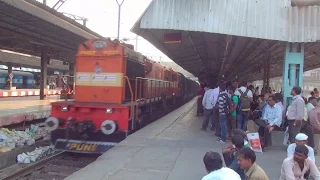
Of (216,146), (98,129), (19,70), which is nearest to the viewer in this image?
(216,146)

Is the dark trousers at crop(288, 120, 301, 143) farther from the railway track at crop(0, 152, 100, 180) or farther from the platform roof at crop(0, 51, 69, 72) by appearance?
the platform roof at crop(0, 51, 69, 72)

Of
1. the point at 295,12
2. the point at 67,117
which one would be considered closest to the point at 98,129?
the point at 67,117

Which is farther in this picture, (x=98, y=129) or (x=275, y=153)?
(x=98, y=129)

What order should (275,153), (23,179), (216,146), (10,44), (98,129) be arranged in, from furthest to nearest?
1. (10,44)
2. (98,129)
3. (216,146)
4. (275,153)
5. (23,179)

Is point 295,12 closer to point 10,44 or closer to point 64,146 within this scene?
point 64,146

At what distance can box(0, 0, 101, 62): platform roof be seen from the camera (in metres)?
13.7

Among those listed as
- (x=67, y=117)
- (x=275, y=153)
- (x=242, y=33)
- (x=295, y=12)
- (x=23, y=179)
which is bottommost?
(x=23, y=179)

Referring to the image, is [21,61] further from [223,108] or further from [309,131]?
[309,131]

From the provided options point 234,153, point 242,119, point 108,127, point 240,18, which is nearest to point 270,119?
point 242,119

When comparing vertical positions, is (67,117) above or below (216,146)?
above

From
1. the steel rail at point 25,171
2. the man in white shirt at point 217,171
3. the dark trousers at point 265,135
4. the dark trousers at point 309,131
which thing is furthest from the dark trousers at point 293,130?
the steel rail at point 25,171

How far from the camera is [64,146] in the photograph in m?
9.66

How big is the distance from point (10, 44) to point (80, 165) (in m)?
16.2

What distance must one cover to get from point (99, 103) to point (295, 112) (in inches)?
219
